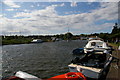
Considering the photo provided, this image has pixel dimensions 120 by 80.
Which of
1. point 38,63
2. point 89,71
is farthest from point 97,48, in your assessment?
point 89,71

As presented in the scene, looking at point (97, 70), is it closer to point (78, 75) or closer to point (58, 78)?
point (78, 75)

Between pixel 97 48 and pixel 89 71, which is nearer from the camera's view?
pixel 89 71

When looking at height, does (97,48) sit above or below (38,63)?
above

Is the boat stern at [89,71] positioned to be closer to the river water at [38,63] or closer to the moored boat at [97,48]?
the river water at [38,63]

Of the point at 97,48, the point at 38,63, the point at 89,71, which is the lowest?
the point at 38,63

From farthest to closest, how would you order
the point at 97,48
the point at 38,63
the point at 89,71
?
the point at 97,48, the point at 38,63, the point at 89,71

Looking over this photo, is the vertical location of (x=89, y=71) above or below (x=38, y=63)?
above

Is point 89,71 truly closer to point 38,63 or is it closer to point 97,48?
point 38,63

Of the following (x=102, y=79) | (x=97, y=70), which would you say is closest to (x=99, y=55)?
(x=102, y=79)

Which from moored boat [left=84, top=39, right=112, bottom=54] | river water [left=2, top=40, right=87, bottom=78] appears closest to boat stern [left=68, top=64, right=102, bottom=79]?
river water [left=2, top=40, right=87, bottom=78]

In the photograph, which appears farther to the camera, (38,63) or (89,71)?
(38,63)

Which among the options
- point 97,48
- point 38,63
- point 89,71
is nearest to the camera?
point 89,71

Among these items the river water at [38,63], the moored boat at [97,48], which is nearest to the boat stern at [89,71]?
the river water at [38,63]

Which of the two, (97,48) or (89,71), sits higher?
(97,48)
